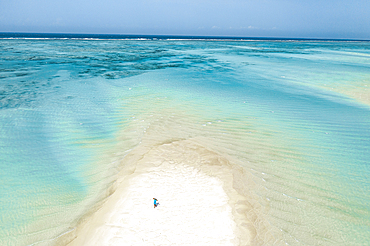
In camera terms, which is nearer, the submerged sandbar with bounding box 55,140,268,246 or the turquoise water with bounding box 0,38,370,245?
the submerged sandbar with bounding box 55,140,268,246

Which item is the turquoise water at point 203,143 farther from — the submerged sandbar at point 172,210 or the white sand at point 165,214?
the white sand at point 165,214

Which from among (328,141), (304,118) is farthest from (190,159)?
(304,118)

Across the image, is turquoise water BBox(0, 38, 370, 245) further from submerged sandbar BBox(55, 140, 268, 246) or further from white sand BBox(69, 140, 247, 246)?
white sand BBox(69, 140, 247, 246)

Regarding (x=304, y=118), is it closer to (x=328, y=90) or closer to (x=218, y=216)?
(x=328, y=90)

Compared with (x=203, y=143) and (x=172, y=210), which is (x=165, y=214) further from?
(x=203, y=143)

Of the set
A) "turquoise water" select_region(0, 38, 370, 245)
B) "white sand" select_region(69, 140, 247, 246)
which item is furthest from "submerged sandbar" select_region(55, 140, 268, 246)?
"turquoise water" select_region(0, 38, 370, 245)
